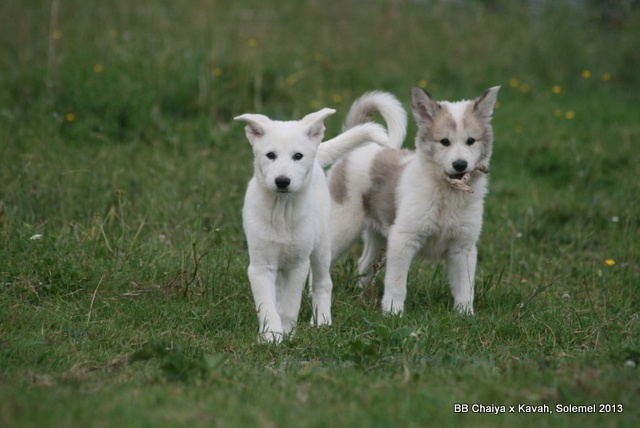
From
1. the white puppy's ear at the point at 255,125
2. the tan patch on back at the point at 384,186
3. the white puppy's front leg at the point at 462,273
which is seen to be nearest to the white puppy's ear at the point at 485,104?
the tan patch on back at the point at 384,186

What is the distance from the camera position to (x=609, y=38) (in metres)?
12.1

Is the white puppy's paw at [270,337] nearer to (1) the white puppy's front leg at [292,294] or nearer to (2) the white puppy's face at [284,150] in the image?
(1) the white puppy's front leg at [292,294]

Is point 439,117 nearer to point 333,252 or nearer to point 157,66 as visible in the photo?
point 333,252

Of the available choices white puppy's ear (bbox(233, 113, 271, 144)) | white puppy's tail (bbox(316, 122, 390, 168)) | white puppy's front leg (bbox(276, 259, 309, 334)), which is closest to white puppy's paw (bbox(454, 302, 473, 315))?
white puppy's front leg (bbox(276, 259, 309, 334))

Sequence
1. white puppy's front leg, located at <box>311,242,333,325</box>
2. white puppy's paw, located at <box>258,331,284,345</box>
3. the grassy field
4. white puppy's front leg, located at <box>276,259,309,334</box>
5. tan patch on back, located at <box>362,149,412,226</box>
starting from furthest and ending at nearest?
tan patch on back, located at <box>362,149,412,226</box> → white puppy's front leg, located at <box>311,242,333,325</box> → white puppy's front leg, located at <box>276,259,309,334</box> → white puppy's paw, located at <box>258,331,284,345</box> → the grassy field

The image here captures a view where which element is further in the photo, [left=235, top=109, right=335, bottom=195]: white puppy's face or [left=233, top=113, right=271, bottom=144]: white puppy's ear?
[left=233, top=113, right=271, bottom=144]: white puppy's ear

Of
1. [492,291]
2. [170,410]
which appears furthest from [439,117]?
[170,410]

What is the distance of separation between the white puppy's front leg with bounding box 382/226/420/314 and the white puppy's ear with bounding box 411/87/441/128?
804mm

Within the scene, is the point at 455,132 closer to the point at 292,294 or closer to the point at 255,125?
the point at 255,125

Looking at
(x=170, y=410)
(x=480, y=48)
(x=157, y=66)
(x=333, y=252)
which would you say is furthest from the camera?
(x=480, y=48)

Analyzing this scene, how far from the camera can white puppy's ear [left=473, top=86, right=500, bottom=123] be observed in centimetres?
596

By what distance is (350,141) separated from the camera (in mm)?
5953

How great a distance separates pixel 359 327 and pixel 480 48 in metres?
7.80

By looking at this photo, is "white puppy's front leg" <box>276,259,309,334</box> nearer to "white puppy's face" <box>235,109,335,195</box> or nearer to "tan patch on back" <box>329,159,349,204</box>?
"white puppy's face" <box>235,109,335,195</box>
